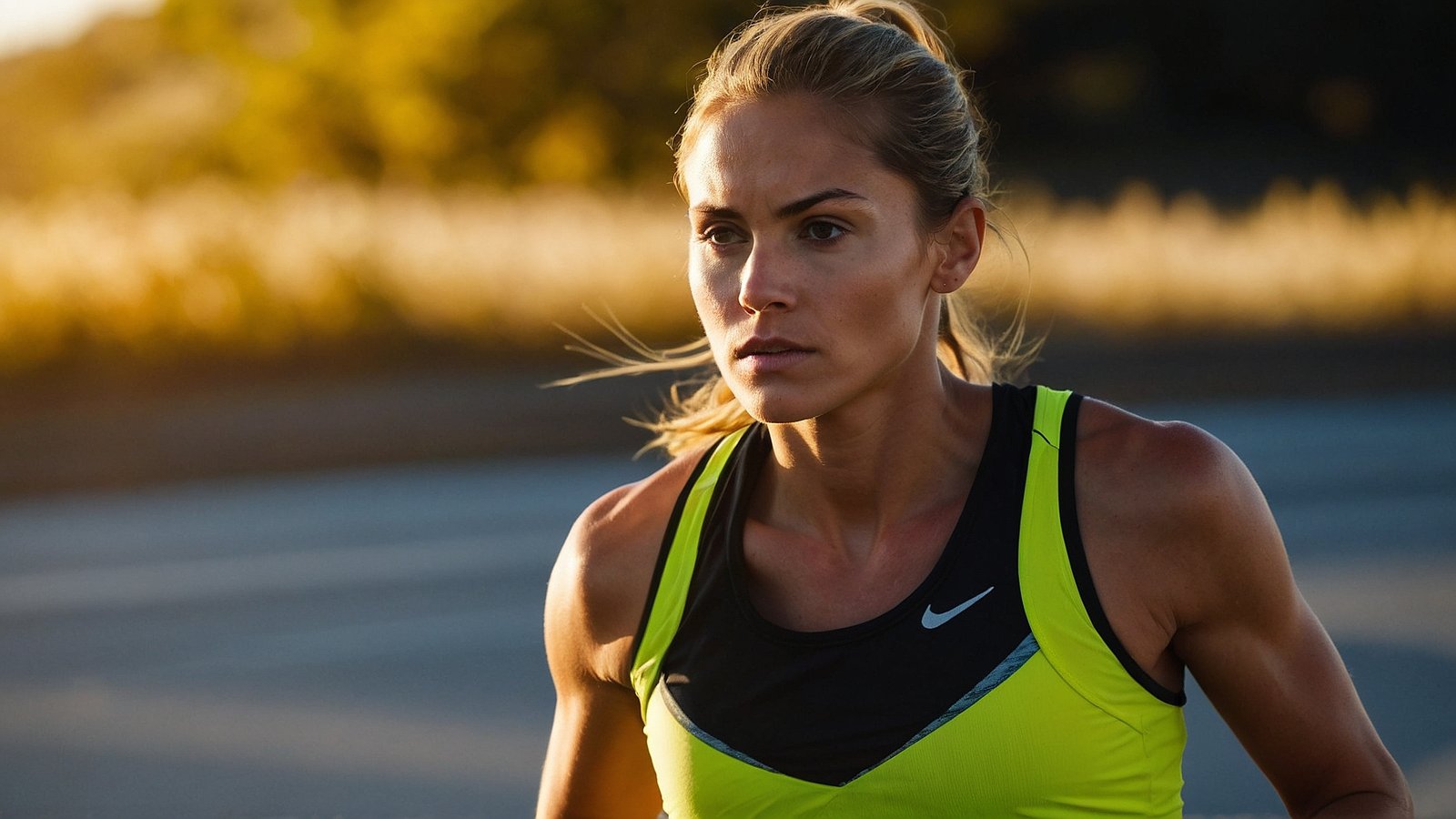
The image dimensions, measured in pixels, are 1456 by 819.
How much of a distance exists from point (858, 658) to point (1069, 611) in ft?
0.87

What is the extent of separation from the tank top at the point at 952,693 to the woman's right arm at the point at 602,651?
8 centimetres

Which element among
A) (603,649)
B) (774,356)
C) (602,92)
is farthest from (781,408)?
(602,92)

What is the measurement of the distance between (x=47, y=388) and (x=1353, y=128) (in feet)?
84.2

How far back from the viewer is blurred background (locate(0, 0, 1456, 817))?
6.42 metres

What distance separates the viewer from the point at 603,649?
7.79ft

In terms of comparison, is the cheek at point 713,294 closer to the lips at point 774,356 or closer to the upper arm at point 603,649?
the lips at point 774,356

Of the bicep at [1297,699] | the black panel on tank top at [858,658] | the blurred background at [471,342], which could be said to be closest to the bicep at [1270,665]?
the bicep at [1297,699]

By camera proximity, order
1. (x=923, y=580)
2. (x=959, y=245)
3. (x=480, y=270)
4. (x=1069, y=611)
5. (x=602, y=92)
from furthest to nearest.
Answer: (x=602, y=92), (x=480, y=270), (x=959, y=245), (x=923, y=580), (x=1069, y=611)

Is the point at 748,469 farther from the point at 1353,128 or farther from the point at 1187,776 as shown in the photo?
the point at 1353,128

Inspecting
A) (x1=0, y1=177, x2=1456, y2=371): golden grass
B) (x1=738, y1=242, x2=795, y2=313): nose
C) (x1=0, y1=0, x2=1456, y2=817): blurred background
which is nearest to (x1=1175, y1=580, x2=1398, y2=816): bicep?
(x1=738, y1=242, x2=795, y2=313): nose

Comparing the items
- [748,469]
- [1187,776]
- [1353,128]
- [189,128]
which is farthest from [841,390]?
[1353,128]

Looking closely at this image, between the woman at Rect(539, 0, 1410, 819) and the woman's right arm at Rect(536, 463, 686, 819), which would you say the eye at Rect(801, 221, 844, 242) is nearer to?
the woman at Rect(539, 0, 1410, 819)

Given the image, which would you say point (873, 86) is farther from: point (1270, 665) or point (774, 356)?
point (1270, 665)

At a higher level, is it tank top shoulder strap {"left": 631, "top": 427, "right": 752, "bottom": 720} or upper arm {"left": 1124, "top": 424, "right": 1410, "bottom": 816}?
tank top shoulder strap {"left": 631, "top": 427, "right": 752, "bottom": 720}
